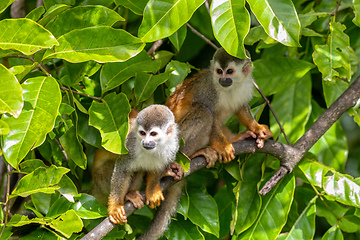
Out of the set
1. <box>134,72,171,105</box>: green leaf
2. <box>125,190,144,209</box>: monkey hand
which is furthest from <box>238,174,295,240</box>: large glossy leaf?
<box>134,72,171,105</box>: green leaf

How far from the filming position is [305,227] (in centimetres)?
306

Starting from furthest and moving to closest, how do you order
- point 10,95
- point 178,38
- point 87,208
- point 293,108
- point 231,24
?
point 293,108
point 178,38
point 87,208
point 231,24
point 10,95

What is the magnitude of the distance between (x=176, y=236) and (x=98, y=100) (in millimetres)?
1043

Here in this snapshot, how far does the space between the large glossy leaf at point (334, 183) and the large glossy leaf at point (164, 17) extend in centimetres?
137

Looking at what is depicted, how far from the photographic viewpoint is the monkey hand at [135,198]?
2.71m

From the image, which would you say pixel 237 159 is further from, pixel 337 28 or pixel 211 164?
pixel 337 28

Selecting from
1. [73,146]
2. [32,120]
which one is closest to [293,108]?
[73,146]

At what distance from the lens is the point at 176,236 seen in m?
2.97

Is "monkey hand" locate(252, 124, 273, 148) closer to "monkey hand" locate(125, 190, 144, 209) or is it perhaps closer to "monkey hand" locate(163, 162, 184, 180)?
"monkey hand" locate(163, 162, 184, 180)

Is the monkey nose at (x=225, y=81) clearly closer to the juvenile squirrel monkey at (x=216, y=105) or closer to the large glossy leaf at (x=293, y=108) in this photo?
the juvenile squirrel monkey at (x=216, y=105)

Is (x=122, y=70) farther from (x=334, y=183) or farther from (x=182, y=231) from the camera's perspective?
(x=334, y=183)

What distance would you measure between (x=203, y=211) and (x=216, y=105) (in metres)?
0.77

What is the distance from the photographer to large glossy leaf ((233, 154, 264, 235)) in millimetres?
2980

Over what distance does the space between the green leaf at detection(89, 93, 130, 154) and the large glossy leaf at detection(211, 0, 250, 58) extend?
2.13 ft
